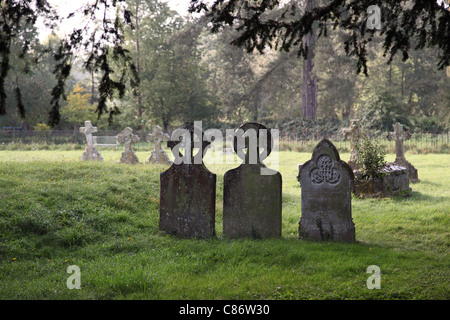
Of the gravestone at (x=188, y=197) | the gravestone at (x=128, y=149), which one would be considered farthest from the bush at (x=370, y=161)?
the gravestone at (x=128, y=149)

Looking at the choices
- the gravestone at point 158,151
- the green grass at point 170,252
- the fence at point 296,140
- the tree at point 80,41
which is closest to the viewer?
→ the green grass at point 170,252

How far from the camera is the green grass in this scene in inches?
170

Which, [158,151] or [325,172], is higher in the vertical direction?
[158,151]

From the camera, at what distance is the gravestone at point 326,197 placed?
618 centimetres

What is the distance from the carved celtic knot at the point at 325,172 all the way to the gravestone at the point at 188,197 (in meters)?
1.55

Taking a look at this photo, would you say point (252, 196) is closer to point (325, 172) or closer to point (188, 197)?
point (188, 197)

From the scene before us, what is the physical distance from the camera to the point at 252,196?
6.36 metres

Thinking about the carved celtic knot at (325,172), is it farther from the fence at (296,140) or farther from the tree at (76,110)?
the tree at (76,110)

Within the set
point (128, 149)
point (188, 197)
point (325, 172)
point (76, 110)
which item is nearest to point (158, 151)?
point (128, 149)

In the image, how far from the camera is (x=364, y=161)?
33.0 ft

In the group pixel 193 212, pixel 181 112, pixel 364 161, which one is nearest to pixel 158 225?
pixel 193 212

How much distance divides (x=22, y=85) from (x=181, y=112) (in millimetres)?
12975

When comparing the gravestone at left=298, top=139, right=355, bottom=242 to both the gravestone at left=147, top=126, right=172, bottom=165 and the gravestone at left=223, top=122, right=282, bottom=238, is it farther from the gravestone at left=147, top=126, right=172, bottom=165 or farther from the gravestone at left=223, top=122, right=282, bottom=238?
the gravestone at left=147, top=126, right=172, bottom=165

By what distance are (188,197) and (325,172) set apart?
6.98 ft
